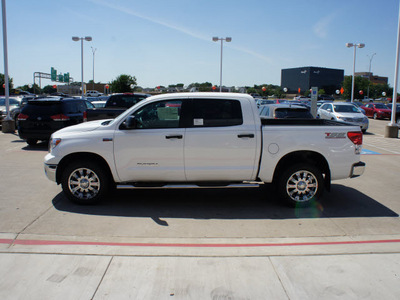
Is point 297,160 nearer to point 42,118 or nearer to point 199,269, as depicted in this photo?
point 199,269

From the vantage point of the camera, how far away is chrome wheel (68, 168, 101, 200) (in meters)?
6.27

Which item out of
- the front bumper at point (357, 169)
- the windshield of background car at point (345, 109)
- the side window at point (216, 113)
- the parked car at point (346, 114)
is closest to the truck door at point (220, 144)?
the side window at point (216, 113)

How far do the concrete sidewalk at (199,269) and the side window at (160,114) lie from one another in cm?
210

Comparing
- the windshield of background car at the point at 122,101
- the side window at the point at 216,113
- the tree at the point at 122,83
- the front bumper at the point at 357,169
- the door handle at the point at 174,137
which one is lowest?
the front bumper at the point at 357,169

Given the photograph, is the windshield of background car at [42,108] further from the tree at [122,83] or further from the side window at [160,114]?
the tree at [122,83]

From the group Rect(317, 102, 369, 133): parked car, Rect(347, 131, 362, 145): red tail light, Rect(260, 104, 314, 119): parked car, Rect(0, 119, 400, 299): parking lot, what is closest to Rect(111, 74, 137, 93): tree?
Rect(317, 102, 369, 133): parked car

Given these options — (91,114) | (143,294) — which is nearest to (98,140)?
(143,294)

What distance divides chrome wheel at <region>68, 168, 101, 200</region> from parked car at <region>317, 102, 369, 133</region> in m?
16.2

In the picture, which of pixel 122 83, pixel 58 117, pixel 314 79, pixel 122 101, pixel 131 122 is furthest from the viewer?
pixel 314 79

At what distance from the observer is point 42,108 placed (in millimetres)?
12438

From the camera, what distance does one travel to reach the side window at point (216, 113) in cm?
619

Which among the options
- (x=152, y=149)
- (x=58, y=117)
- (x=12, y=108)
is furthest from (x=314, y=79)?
(x=152, y=149)

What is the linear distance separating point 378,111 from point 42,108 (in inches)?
1129

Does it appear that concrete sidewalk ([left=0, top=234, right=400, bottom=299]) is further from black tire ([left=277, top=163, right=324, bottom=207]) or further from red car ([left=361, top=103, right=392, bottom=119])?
red car ([left=361, top=103, right=392, bottom=119])
